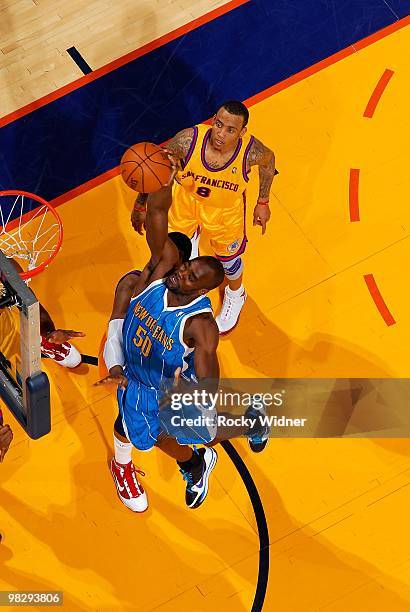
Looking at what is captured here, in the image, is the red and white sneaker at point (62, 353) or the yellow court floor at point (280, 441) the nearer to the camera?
the yellow court floor at point (280, 441)

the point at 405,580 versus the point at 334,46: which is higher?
the point at 334,46

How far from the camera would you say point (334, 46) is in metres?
11.6

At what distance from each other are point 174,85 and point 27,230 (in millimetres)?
2226

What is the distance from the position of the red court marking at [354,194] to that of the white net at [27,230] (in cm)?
290

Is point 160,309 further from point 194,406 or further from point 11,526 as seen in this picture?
point 11,526

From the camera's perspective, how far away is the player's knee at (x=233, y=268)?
9.80 meters

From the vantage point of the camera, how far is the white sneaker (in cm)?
1011

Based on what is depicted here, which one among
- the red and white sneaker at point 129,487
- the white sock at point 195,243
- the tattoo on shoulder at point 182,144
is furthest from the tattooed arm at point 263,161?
the red and white sneaker at point 129,487

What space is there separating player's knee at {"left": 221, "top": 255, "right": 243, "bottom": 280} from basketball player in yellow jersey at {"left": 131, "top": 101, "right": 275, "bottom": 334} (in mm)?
13

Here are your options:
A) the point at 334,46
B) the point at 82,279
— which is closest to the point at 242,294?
the point at 82,279

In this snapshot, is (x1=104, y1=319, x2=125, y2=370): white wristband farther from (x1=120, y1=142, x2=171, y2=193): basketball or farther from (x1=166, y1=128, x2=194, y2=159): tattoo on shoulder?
(x1=166, y1=128, x2=194, y2=159): tattoo on shoulder

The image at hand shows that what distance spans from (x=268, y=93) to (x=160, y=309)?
12.7 feet

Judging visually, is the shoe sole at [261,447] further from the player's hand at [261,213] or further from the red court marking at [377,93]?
the red court marking at [377,93]

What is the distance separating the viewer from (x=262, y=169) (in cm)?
929
